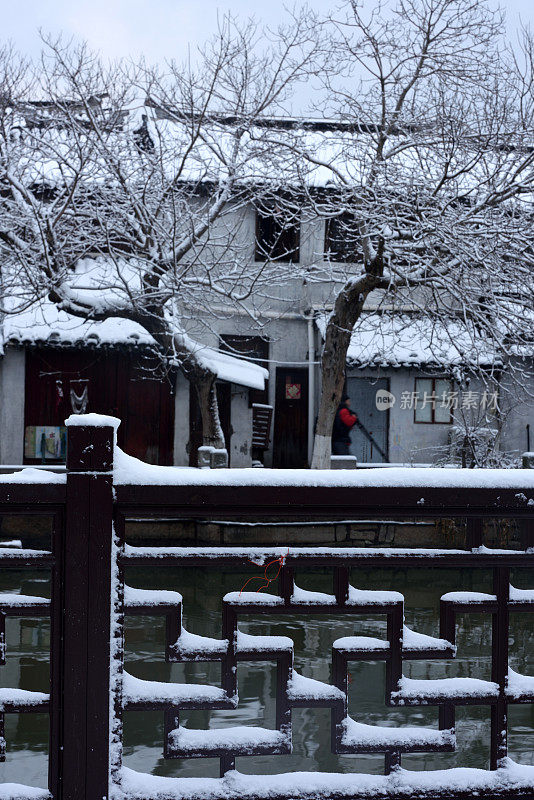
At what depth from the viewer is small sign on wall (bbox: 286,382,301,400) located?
56.1ft

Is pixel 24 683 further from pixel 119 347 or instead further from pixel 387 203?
pixel 119 347

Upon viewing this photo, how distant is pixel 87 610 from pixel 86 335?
12.8m

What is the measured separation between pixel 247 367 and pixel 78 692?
1388 cm

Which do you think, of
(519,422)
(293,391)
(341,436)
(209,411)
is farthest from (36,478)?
(519,422)

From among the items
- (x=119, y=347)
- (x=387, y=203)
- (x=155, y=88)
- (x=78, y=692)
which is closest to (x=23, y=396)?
(x=119, y=347)

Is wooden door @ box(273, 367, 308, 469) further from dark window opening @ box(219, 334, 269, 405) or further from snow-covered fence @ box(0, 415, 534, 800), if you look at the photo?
snow-covered fence @ box(0, 415, 534, 800)

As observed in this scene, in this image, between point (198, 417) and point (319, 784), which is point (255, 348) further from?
point (319, 784)

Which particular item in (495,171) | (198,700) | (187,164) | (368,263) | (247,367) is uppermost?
(187,164)

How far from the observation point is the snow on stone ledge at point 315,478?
2.04 metres

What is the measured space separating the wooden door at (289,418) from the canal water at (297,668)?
5.37m

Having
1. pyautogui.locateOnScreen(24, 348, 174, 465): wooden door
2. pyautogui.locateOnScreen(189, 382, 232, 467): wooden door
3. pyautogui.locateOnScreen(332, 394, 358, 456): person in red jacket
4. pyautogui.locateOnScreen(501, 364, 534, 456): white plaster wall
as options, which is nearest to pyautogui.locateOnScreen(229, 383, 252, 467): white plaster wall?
pyautogui.locateOnScreen(189, 382, 232, 467): wooden door

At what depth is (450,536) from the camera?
1223 cm

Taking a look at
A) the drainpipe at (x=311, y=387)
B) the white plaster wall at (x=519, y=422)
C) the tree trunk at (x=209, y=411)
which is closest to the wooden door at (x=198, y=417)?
the drainpipe at (x=311, y=387)

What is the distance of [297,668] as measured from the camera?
A: 7473 mm
